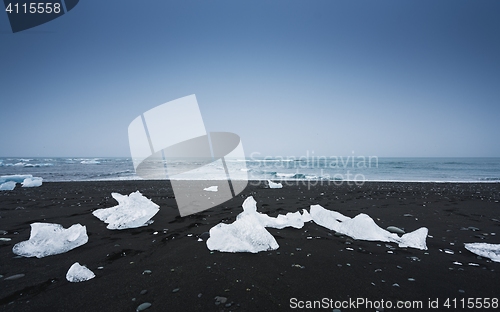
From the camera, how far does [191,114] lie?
5348 millimetres

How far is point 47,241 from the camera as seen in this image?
2.82m

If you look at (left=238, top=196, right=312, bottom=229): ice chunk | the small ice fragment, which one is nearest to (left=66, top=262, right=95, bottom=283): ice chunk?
(left=238, top=196, right=312, bottom=229): ice chunk

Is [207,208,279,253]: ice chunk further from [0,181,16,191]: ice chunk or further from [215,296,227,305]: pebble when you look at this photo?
[0,181,16,191]: ice chunk

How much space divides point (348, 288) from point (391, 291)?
369 mm

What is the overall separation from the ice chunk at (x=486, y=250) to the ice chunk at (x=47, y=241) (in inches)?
204

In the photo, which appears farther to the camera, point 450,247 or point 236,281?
point 450,247

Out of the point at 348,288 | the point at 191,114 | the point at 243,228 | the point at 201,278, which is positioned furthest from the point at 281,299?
the point at 191,114

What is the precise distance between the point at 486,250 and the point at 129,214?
5.23 m

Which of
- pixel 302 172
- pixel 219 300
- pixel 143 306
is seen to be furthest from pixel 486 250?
pixel 302 172

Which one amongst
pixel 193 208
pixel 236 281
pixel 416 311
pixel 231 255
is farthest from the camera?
pixel 193 208

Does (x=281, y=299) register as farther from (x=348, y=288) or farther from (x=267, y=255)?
(x=267, y=255)

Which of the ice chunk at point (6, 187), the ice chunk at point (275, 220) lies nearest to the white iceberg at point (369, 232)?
the ice chunk at point (275, 220)

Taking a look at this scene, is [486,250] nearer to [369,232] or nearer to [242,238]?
[369,232]

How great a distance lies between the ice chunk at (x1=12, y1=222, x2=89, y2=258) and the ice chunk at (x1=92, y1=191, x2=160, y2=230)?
75 centimetres
